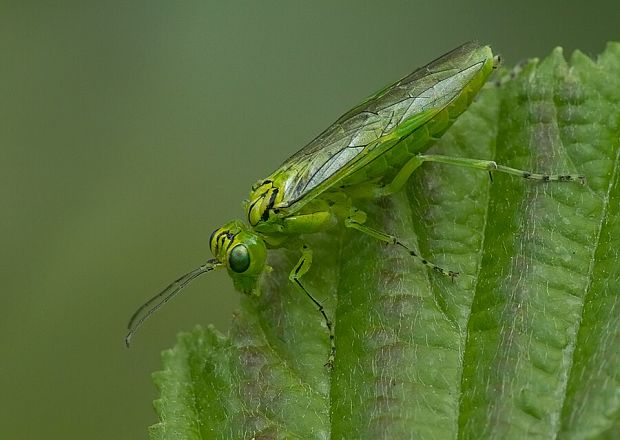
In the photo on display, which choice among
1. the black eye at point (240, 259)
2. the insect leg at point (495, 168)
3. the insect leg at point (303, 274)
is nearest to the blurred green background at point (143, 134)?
the black eye at point (240, 259)

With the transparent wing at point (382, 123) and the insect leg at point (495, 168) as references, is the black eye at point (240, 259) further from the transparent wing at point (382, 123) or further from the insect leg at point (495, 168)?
the insect leg at point (495, 168)

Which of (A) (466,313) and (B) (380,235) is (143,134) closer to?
(B) (380,235)

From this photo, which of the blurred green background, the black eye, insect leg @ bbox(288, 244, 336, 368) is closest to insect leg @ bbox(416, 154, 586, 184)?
insect leg @ bbox(288, 244, 336, 368)

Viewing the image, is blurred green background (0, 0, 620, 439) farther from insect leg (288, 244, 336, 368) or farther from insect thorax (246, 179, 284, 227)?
insect leg (288, 244, 336, 368)

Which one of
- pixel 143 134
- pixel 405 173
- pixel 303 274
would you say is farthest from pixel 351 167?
pixel 143 134

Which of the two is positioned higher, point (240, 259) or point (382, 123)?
point (382, 123)

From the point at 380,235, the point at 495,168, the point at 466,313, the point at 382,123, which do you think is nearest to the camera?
the point at 466,313

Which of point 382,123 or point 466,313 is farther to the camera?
point 382,123
